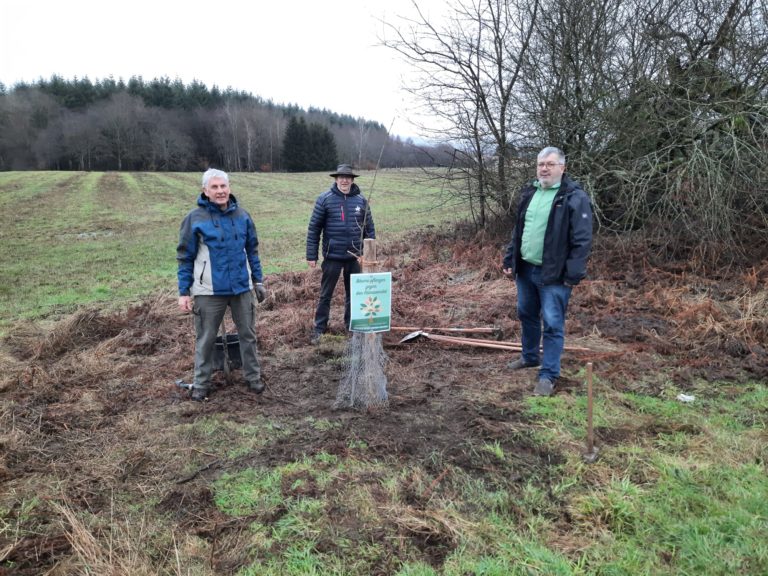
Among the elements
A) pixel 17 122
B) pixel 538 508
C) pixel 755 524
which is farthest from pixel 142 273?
pixel 17 122

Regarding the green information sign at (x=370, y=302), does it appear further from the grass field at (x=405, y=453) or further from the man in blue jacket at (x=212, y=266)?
the man in blue jacket at (x=212, y=266)

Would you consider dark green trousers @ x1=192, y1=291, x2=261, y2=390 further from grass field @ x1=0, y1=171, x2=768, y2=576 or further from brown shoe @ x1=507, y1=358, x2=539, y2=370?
brown shoe @ x1=507, y1=358, x2=539, y2=370

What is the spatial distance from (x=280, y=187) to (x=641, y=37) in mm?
Result: 32098

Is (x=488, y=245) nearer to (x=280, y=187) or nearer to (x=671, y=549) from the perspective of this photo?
(x=671, y=549)

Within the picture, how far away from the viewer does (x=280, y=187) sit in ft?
125

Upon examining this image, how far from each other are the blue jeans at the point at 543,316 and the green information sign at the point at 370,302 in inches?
56.5

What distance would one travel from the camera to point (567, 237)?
409 cm

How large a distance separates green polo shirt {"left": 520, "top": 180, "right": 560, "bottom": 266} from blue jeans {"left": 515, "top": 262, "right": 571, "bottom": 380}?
0.52 ft

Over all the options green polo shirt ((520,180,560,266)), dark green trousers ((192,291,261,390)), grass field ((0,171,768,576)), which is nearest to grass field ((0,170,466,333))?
green polo shirt ((520,180,560,266))

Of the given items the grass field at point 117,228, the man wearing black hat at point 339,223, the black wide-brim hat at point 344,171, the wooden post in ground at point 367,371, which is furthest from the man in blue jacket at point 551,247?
the black wide-brim hat at point 344,171

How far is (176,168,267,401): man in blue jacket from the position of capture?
409 cm

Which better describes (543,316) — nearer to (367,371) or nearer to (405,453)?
(367,371)

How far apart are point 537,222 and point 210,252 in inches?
112

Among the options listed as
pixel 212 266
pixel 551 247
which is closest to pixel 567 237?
pixel 551 247
